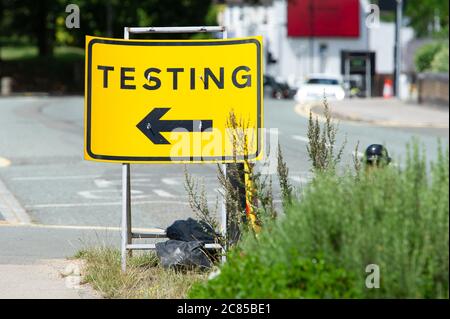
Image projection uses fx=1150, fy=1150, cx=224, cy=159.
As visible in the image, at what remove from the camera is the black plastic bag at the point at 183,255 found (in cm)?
859

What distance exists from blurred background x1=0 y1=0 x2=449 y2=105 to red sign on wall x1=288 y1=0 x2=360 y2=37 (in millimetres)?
90

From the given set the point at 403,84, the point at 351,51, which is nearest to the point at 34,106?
the point at 403,84

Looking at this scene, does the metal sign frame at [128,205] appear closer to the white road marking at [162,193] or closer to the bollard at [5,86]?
the white road marking at [162,193]

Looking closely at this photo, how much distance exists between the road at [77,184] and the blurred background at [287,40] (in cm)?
1198

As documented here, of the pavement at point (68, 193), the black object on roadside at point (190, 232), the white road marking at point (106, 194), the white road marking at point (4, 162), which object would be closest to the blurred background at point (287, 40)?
the pavement at point (68, 193)

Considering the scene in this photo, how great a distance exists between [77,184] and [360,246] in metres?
12.0

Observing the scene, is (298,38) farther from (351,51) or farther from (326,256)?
(326,256)

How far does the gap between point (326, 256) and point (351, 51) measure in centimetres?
9735

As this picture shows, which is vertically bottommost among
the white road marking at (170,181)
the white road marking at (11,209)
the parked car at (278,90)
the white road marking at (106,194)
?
the parked car at (278,90)

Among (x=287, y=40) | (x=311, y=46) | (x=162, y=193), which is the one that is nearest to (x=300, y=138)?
(x=162, y=193)

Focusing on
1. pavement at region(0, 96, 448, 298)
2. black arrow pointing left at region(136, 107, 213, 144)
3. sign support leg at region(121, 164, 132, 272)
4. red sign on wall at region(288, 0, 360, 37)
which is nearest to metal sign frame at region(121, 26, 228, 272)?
sign support leg at region(121, 164, 132, 272)

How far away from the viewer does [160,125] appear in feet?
28.7

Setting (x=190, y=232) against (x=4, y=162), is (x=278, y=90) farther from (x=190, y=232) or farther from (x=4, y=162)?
(x=190, y=232)

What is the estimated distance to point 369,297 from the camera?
19.3 feet
